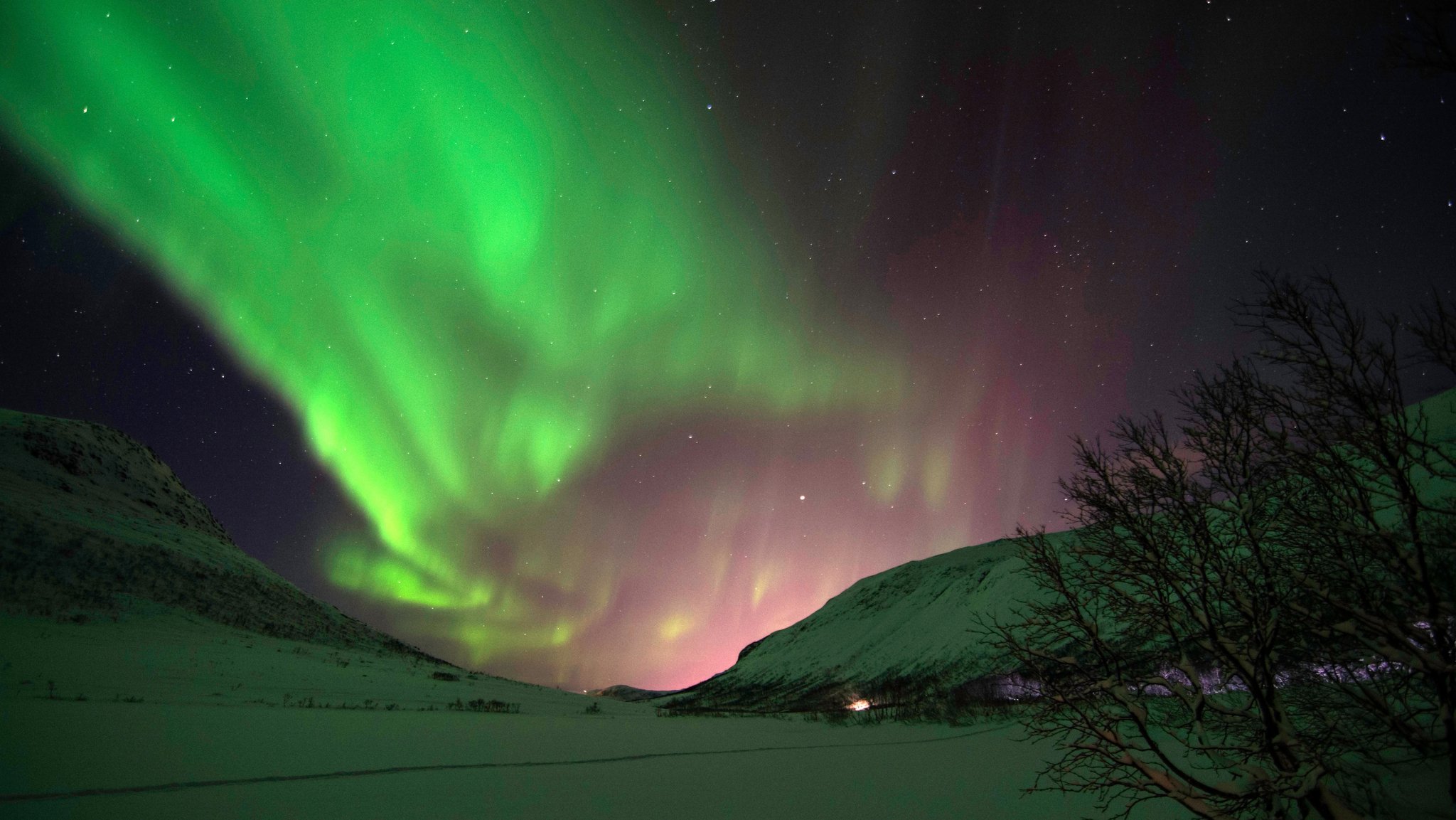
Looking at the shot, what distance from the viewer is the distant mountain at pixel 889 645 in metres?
62.4

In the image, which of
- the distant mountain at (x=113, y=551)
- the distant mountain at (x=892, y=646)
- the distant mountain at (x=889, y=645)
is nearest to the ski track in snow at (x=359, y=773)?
the distant mountain at (x=113, y=551)

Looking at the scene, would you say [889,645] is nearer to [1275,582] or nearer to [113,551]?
[113,551]

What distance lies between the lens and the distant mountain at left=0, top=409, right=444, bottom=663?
32438 millimetres

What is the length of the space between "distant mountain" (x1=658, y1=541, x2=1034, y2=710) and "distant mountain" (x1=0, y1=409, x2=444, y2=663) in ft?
106

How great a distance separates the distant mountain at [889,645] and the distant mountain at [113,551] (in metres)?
32.3

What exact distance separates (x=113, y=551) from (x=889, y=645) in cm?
8079

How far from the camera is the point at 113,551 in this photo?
37625 millimetres

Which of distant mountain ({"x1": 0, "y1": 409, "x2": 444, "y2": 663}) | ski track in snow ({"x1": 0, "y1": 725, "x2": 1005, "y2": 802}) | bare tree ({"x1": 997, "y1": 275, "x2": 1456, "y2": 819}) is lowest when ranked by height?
ski track in snow ({"x1": 0, "y1": 725, "x2": 1005, "y2": 802})

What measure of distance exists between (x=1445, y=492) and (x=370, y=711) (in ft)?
103

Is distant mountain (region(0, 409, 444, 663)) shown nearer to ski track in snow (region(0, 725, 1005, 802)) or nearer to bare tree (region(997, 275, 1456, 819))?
ski track in snow (region(0, 725, 1005, 802))

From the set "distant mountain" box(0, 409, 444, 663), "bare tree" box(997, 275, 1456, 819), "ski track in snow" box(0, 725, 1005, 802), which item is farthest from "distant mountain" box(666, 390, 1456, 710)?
"bare tree" box(997, 275, 1456, 819)

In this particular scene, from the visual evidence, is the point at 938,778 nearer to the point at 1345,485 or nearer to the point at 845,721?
the point at 1345,485

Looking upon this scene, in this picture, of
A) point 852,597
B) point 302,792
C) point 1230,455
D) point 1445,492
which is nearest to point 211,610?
point 302,792

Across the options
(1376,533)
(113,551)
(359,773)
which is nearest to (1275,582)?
(1376,533)
